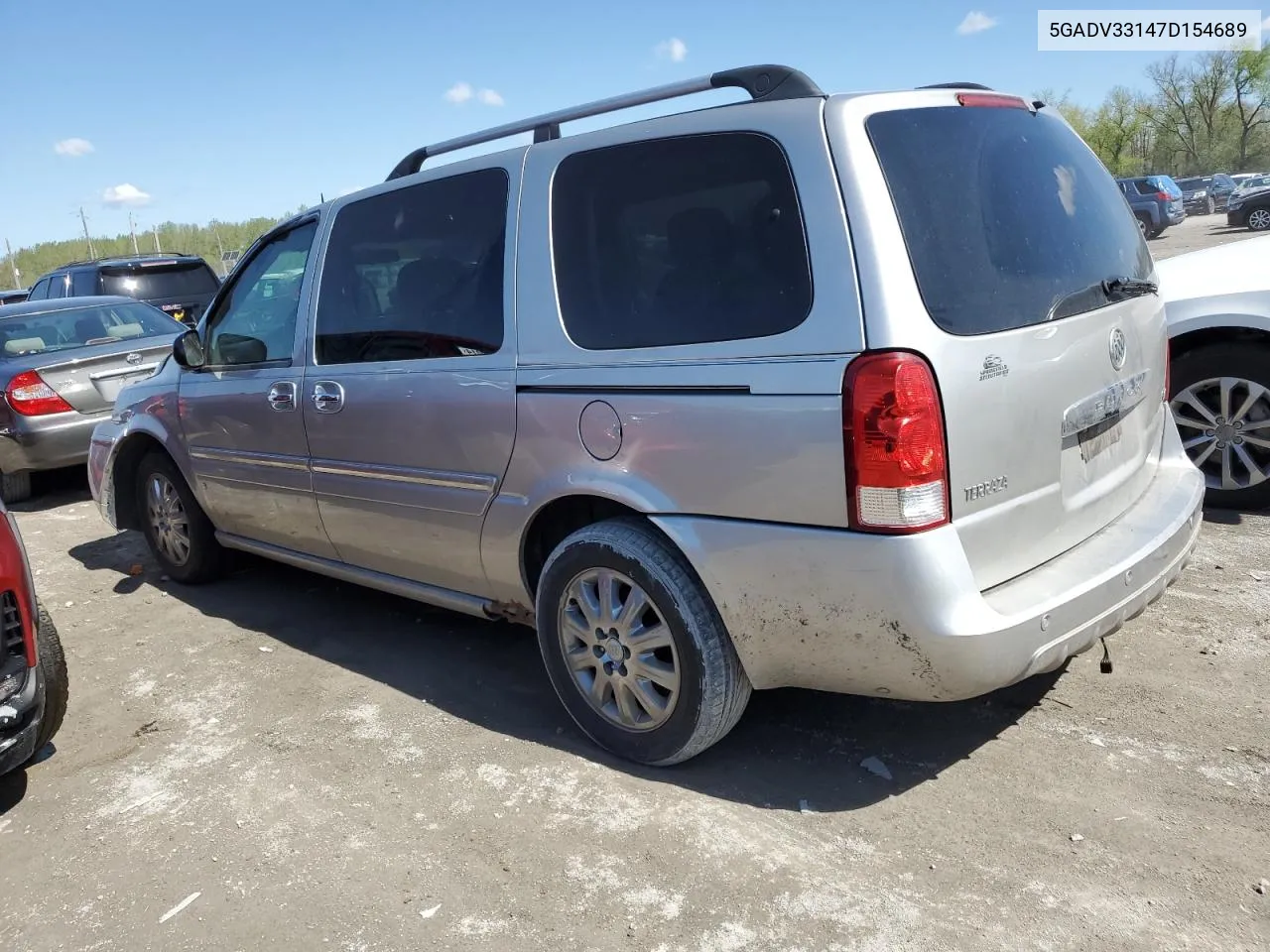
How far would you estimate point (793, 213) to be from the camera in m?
2.66

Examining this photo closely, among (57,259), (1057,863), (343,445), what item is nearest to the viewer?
(1057,863)

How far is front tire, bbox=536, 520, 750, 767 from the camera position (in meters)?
2.93

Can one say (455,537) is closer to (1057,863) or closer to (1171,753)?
(1057,863)

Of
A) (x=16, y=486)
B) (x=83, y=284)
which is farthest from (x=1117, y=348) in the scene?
(x=83, y=284)

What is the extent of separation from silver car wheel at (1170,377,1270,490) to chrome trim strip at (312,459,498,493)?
3.67m

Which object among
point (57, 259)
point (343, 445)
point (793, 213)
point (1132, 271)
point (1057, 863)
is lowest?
point (1057, 863)

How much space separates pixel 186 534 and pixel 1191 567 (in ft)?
16.5

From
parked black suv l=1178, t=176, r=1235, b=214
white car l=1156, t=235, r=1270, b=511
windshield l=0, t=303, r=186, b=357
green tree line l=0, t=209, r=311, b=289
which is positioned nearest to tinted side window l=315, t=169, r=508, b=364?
white car l=1156, t=235, r=1270, b=511

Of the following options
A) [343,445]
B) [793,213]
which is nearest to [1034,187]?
Answer: [793,213]

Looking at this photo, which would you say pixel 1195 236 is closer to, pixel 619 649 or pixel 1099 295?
pixel 1099 295

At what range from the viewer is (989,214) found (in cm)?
277

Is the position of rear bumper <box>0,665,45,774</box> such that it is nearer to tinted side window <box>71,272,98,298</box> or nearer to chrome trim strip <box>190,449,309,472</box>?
chrome trim strip <box>190,449,309,472</box>

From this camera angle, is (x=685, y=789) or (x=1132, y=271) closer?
(x=685, y=789)

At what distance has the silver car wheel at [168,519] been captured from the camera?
17.8 ft
